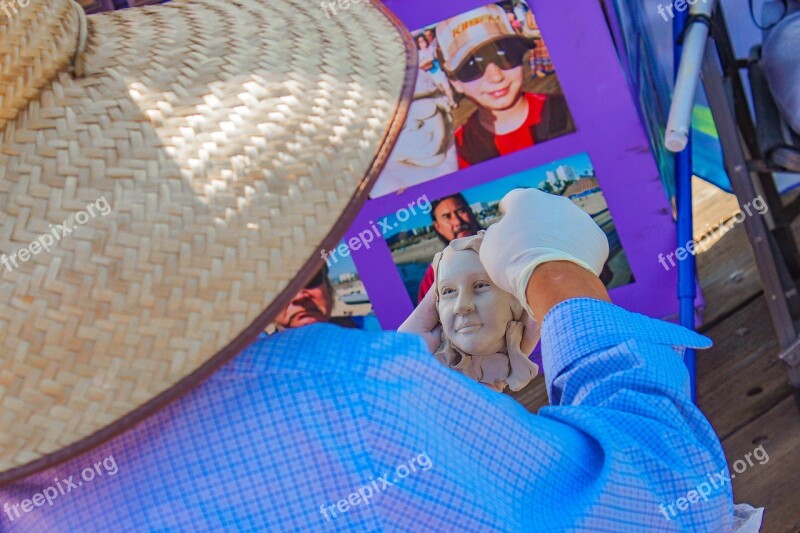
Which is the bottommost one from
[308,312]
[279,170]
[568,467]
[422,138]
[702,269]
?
[702,269]

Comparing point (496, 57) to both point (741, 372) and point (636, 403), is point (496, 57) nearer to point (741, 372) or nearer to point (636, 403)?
point (741, 372)

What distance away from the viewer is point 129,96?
31.5 inches

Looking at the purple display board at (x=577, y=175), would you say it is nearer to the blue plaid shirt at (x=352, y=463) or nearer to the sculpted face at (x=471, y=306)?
the sculpted face at (x=471, y=306)

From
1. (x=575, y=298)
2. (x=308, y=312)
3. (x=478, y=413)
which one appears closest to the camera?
(x=478, y=413)

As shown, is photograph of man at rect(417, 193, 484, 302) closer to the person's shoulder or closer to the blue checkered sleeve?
the blue checkered sleeve

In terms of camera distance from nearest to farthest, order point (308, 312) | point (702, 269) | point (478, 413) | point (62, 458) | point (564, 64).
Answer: point (62, 458) → point (478, 413) → point (564, 64) → point (308, 312) → point (702, 269)

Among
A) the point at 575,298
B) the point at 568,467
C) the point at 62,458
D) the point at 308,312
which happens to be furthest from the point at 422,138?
the point at 62,458

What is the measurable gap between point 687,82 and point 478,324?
62 centimetres

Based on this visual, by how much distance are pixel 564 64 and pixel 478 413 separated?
1.02m

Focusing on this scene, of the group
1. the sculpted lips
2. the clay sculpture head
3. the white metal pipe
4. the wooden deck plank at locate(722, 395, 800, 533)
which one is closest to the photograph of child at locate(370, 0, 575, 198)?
the white metal pipe

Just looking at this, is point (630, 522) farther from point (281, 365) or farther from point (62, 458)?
point (62, 458)

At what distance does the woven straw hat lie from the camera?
72 centimetres

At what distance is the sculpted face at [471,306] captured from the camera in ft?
4.36

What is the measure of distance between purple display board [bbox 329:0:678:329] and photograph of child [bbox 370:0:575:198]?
0.01m
